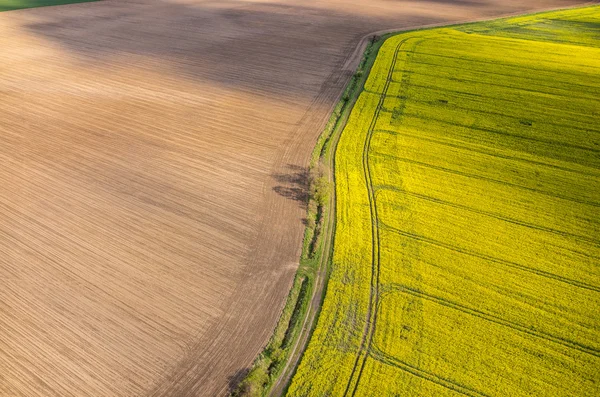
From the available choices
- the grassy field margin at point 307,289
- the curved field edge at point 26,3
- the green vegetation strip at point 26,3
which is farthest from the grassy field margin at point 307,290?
the green vegetation strip at point 26,3

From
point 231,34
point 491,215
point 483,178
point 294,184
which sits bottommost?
point 491,215

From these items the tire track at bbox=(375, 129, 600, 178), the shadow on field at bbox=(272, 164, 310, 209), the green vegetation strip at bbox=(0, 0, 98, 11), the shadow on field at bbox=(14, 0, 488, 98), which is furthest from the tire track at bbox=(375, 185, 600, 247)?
the green vegetation strip at bbox=(0, 0, 98, 11)

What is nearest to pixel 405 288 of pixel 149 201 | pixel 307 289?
pixel 307 289

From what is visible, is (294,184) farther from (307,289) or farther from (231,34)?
(231,34)

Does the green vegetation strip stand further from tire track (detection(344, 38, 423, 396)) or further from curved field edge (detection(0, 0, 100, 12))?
tire track (detection(344, 38, 423, 396))

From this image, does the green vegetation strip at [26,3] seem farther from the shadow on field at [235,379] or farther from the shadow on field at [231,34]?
the shadow on field at [235,379]

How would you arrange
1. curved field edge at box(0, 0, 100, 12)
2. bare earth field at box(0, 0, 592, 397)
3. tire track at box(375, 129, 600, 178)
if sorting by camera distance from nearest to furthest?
1. bare earth field at box(0, 0, 592, 397)
2. tire track at box(375, 129, 600, 178)
3. curved field edge at box(0, 0, 100, 12)
